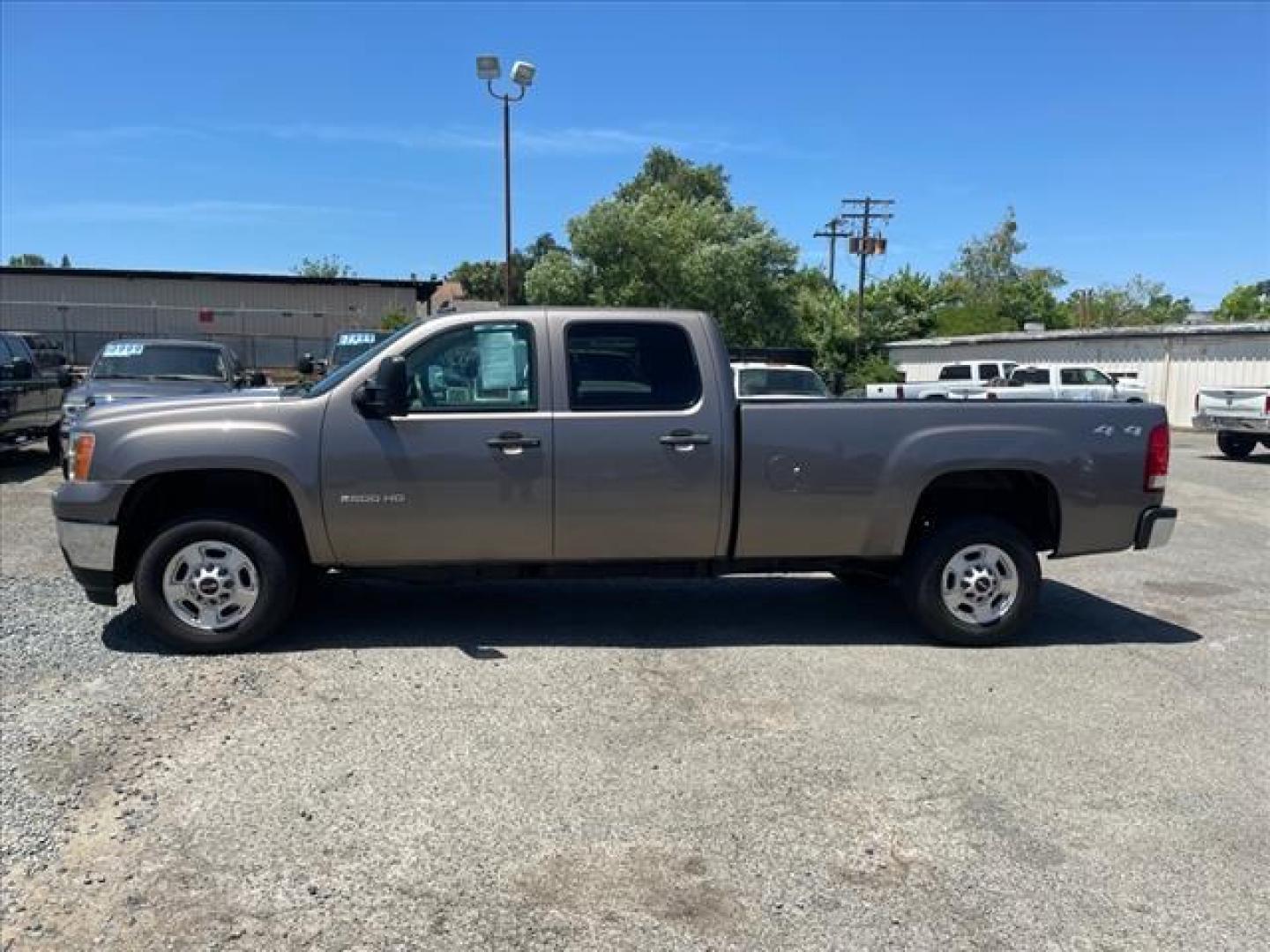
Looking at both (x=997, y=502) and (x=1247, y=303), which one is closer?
(x=997, y=502)

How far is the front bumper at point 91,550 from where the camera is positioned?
5754 mm

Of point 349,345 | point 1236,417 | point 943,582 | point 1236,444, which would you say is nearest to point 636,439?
point 943,582

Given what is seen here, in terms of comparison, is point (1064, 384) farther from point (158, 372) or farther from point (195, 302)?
point (195, 302)

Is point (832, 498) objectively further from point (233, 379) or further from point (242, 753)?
point (233, 379)

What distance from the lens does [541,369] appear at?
19.6 ft

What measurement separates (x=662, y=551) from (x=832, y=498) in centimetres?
105

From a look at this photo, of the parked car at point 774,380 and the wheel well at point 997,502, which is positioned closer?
the wheel well at point 997,502

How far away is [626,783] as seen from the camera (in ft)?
14.1

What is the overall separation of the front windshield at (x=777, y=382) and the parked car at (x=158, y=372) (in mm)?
6536

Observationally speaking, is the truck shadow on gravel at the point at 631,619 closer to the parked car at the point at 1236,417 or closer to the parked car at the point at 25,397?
the parked car at the point at 25,397

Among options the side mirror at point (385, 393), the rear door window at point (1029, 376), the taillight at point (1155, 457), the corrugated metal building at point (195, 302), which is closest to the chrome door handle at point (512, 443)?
the side mirror at point (385, 393)

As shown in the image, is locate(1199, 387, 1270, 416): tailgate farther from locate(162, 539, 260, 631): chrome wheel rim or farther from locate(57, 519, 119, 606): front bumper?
locate(57, 519, 119, 606): front bumper

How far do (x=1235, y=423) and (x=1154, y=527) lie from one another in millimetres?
15931

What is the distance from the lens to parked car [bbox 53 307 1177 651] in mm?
5789
